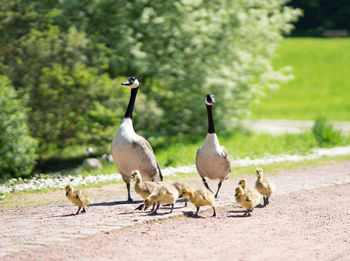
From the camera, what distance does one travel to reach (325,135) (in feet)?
64.3

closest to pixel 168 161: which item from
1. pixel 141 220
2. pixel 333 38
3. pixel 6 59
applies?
pixel 6 59

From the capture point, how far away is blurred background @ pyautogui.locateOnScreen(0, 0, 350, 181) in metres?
18.3

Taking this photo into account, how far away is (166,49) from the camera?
21.1 meters

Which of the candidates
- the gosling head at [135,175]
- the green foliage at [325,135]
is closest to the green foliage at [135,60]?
the green foliage at [325,135]

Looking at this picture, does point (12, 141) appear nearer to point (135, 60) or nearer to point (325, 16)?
point (135, 60)

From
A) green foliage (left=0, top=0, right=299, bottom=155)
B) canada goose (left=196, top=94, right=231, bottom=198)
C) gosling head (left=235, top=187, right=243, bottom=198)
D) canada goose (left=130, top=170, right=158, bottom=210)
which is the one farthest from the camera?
green foliage (left=0, top=0, right=299, bottom=155)

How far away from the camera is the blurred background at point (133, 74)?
722 inches

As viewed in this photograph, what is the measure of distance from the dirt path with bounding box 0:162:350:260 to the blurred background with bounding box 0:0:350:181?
6.58 meters

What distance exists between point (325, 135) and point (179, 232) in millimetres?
13018

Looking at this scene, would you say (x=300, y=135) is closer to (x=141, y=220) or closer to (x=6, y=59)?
(x=6, y=59)

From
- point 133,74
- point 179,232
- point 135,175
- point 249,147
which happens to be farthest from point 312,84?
point 179,232

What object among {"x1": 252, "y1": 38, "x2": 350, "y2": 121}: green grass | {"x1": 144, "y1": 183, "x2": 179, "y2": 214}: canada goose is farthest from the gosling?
{"x1": 252, "y1": 38, "x2": 350, "y2": 121}: green grass

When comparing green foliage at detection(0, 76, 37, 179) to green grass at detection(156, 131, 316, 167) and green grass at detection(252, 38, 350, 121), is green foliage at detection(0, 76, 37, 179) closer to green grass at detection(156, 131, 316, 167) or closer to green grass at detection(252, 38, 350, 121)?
green grass at detection(156, 131, 316, 167)

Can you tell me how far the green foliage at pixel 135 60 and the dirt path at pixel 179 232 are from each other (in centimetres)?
850
